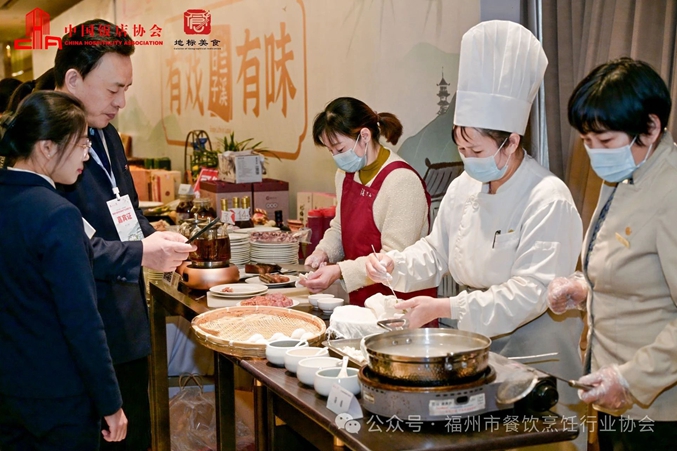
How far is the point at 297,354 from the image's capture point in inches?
83.7

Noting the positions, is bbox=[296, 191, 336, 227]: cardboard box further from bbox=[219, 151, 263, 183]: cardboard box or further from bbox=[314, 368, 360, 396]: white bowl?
bbox=[314, 368, 360, 396]: white bowl

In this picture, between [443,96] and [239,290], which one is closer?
[239,290]

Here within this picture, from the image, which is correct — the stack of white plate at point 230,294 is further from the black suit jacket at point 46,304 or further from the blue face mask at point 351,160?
the black suit jacket at point 46,304

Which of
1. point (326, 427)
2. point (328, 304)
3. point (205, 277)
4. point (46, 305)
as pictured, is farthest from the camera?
point (205, 277)

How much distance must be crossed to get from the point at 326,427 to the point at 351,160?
1.68 meters

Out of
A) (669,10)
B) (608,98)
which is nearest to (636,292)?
(608,98)

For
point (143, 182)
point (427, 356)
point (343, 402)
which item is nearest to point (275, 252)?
point (343, 402)

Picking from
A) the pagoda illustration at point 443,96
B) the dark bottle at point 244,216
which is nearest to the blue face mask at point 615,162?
the pagoda illustration at point 443,96

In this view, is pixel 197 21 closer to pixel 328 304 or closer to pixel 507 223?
pixel 328 304

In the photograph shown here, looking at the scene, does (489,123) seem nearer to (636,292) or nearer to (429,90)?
(636,292)

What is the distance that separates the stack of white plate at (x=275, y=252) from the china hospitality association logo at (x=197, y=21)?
407 cm

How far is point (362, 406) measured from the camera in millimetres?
1774

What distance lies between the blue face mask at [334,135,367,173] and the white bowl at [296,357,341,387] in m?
1.35

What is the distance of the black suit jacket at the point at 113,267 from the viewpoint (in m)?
2.60
